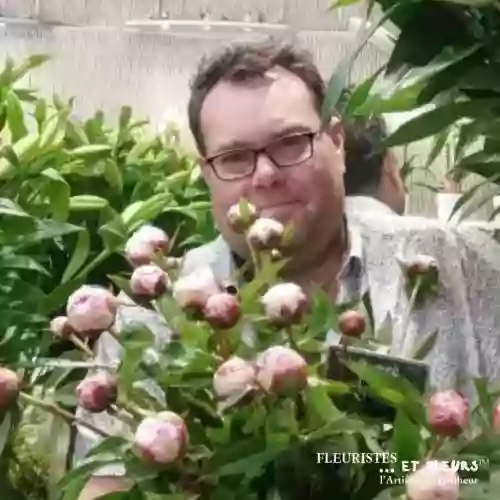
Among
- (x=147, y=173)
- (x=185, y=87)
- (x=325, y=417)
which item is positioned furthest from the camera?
(x=147, y=173)

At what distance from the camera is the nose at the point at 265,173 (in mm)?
683

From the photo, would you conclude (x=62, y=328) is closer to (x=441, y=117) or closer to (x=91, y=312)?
(x=91, y=312)

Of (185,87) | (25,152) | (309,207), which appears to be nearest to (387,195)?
(309,207)

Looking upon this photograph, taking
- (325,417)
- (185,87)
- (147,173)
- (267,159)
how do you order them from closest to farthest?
1. (325,417)
2. (267,159)
3. (185,87)
4. (147,173)

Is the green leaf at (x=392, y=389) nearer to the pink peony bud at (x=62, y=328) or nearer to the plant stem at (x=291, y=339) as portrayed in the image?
the plant stem at (x=291, y=339)

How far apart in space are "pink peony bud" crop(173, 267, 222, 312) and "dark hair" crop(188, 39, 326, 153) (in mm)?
305

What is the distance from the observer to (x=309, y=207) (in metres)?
0.72

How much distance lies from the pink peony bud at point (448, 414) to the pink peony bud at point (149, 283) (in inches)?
5.9

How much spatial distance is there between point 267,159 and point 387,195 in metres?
0.13

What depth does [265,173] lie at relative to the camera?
688mm

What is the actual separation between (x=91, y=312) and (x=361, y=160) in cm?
37

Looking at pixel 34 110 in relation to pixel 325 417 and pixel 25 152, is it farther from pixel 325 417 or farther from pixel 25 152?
pixel 325 417

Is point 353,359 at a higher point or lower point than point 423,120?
lower
